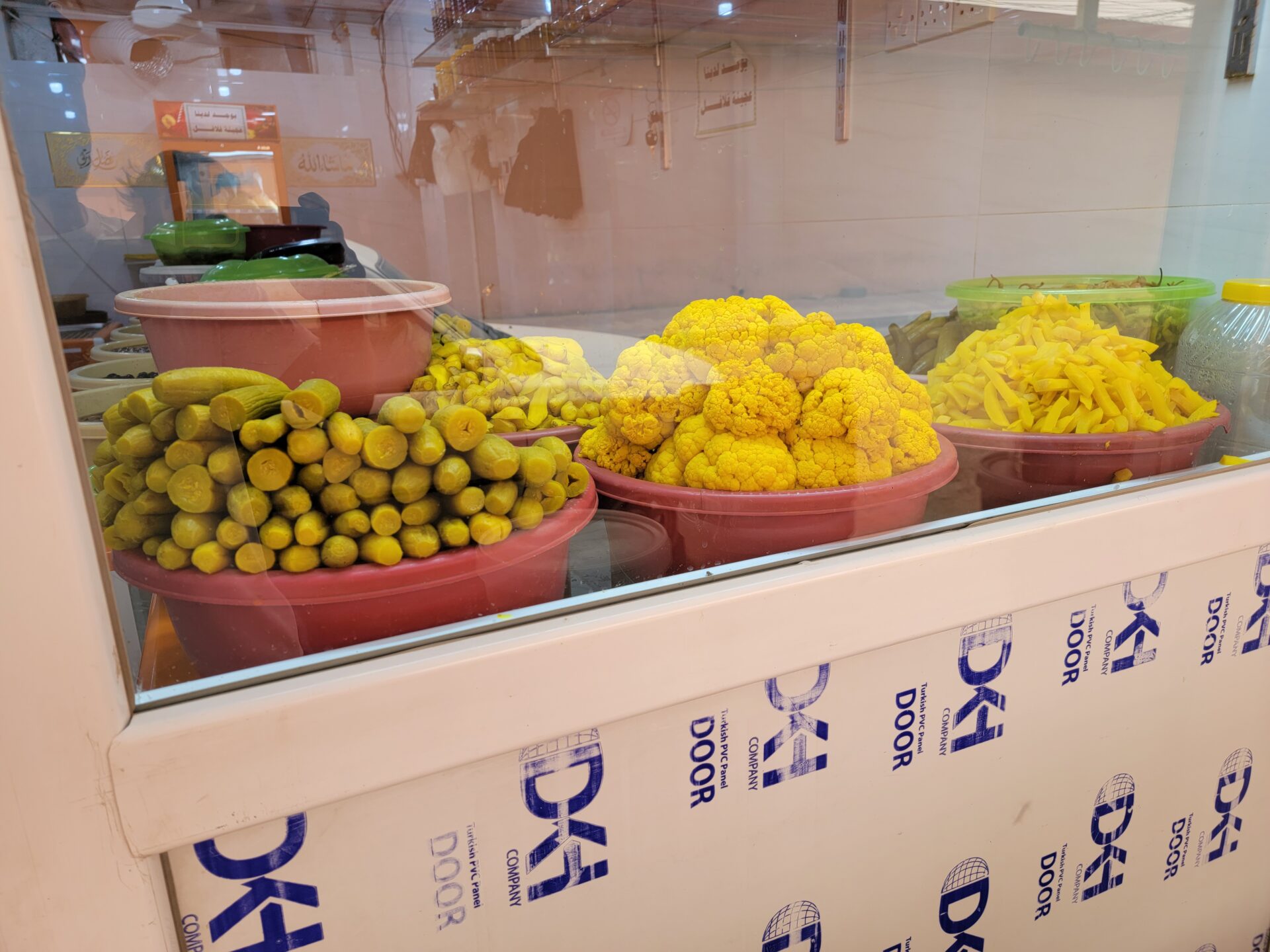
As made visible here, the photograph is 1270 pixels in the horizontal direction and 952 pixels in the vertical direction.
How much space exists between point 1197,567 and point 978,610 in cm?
45

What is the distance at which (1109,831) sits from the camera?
1311 mm

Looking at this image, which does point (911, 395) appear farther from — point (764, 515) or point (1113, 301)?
point (1113, 301)

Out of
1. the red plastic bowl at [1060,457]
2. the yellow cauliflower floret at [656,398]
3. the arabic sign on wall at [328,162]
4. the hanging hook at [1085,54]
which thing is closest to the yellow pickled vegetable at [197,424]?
the arabic sign on wall at [328,162]

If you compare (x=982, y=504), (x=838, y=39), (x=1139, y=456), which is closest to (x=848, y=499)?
(x=982, y=504)

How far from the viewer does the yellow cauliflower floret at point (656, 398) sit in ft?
3.68

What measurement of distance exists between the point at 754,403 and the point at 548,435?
268mm

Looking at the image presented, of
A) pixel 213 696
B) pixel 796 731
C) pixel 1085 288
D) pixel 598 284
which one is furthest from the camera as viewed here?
pixel 1085 288

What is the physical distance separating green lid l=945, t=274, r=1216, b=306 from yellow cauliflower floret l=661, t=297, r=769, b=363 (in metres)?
0.61

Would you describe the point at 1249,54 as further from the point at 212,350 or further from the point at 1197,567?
the point at 212,350

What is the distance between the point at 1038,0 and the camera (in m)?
1.53

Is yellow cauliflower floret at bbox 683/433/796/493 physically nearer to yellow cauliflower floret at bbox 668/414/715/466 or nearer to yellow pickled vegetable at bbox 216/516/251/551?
yellow cauliflower floret at bbox 668/414/715/466

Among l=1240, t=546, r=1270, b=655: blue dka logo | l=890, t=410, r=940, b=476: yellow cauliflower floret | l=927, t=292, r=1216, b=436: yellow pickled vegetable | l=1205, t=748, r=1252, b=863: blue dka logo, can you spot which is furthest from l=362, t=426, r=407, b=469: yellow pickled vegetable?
l=1205, t=748, r=1252, b=863: blue dka logo

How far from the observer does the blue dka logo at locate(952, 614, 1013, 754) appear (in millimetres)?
1077

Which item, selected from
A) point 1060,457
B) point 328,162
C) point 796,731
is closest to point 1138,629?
point 1060,457
